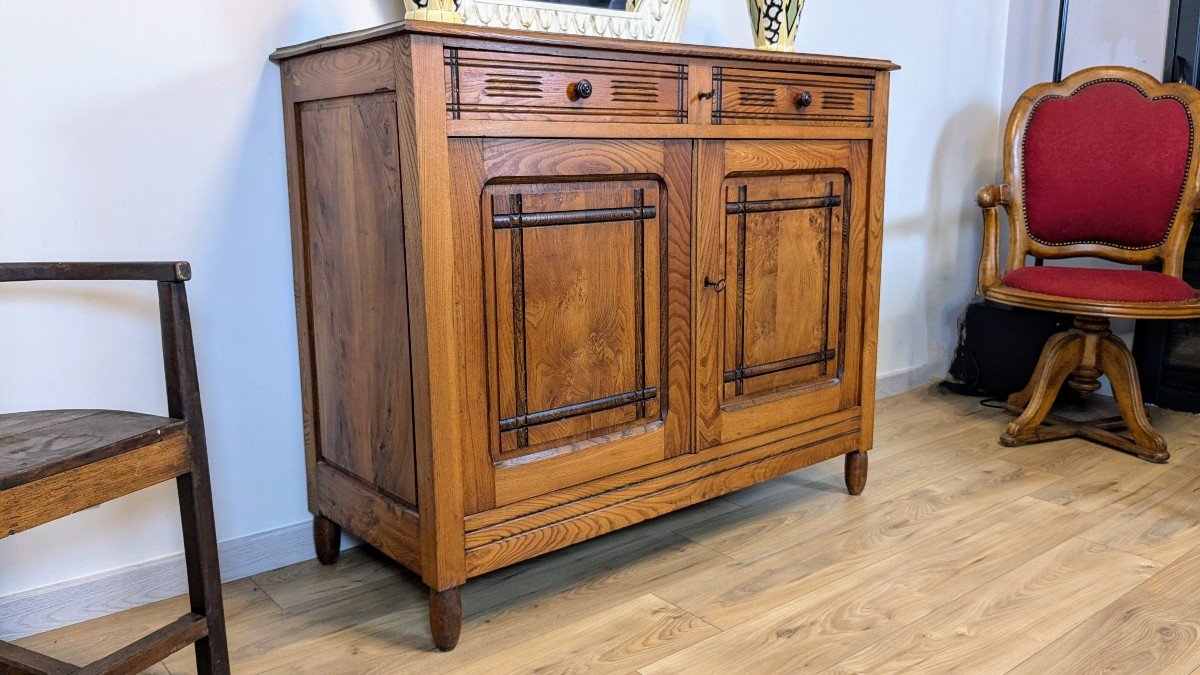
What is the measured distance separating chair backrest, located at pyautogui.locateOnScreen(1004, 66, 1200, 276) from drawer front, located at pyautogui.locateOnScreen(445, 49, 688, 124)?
161 centimetres

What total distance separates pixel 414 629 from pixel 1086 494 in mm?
1648

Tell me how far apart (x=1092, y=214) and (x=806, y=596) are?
5.69 ft

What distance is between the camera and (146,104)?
1.64m

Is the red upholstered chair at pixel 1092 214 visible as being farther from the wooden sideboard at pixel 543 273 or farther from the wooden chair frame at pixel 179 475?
the wooden chair frame at pixel 179 475

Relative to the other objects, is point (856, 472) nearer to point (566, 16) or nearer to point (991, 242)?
point (991, 242)

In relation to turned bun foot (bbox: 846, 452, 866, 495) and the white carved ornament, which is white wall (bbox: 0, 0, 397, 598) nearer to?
A: the white carved ornament

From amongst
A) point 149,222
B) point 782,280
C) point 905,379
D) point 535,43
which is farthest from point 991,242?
point 149,222

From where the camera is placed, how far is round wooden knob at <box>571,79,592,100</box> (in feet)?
5.13

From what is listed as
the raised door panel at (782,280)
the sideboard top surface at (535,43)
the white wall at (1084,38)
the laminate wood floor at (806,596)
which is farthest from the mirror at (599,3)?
the white wall at (1084,38)

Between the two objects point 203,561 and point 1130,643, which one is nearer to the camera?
point 203,561

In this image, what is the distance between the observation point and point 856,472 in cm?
226

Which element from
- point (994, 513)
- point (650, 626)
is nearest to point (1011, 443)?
point (994, 513)

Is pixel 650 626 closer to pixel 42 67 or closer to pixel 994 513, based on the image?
pixel 994 513

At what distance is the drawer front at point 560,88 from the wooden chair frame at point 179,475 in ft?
1.64
